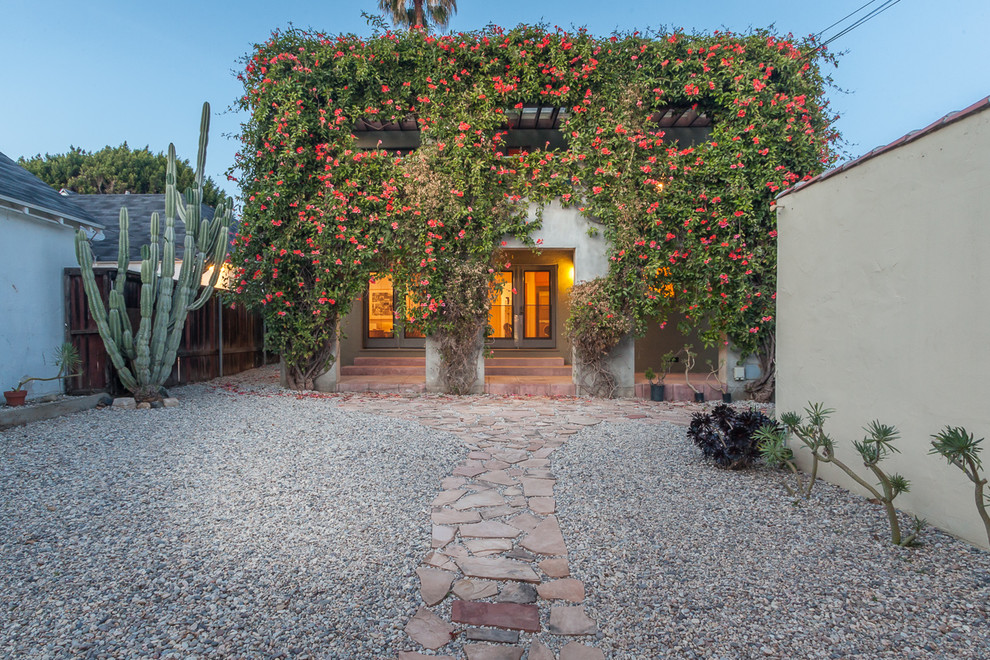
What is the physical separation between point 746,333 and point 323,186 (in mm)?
7219

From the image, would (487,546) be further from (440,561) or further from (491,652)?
(491,652)

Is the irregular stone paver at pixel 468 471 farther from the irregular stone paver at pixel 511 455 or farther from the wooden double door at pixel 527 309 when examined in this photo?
the wooden double door at pixel 527 309

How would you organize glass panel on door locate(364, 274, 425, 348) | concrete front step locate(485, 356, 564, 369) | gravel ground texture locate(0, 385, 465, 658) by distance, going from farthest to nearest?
glass panel on door locate(364, 274, 425, 348) < concrete front step locate(485, 356, 564, 369) < gravel ground texture locate(0, 385, 465, 658)

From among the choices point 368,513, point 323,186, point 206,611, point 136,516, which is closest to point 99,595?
point 206,611

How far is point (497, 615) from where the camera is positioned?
89.0 inches

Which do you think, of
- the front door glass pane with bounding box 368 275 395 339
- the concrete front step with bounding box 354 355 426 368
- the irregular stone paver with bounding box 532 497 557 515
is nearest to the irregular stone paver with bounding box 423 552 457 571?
the irregular stone paver with bounding box 532 497 557 515

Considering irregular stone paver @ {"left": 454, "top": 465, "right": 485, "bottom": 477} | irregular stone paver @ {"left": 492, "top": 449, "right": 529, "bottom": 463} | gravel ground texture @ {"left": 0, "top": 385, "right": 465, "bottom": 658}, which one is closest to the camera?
gravel ground texture @ {"left": 0, "top": 385, "right": 465, "bottom": 658}

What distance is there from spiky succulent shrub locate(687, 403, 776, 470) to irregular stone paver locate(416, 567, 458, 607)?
8.73 feet

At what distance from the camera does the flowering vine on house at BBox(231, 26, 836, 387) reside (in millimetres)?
8039

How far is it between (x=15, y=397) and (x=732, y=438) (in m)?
8.27

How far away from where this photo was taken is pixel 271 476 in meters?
4.06

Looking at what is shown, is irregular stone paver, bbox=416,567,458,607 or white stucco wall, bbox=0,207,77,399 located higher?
white stucco wall, bbox=0,207,77,399

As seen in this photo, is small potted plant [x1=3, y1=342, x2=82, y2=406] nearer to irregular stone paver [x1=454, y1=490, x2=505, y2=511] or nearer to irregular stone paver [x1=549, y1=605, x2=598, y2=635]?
irregular stone paver [x1=454, y1=490, x2=505, y2=511]

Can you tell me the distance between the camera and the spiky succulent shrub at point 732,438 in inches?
165
